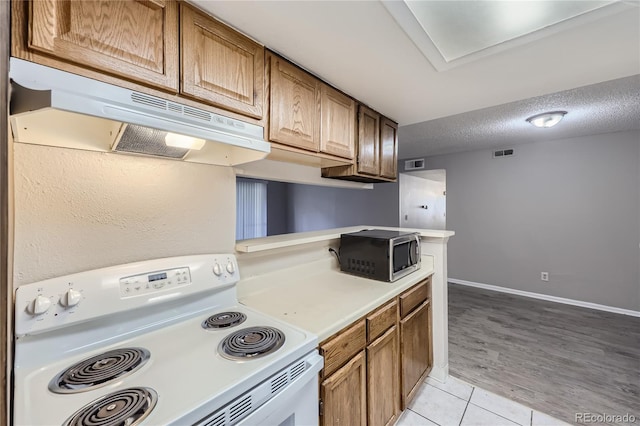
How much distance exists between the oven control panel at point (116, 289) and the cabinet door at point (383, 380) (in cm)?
81

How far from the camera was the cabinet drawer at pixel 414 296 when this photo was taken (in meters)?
1.67

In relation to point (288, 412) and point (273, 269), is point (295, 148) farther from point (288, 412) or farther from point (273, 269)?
point (288, 412)

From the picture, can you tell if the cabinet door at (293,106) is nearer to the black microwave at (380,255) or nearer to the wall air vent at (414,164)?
the black microwave at (380,255)

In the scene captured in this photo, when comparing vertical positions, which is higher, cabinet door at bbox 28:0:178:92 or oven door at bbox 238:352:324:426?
cabinet door at bbox 28:0:178:92

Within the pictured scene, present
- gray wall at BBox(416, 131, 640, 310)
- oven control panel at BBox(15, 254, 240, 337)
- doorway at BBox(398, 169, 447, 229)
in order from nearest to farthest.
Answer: oven control panel at BBox(15, 254, 240, 337)
gray wall at BBox(416, 131, 640, 310)
doorway at BBox(398, 169, 447, 229)

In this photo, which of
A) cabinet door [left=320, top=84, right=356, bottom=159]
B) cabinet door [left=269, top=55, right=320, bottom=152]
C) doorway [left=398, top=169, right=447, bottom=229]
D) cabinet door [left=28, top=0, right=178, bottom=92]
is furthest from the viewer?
doorway [left=398, top=169, right=447, bottom=229]

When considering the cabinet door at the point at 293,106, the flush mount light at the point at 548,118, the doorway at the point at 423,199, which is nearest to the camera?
the cabinet door at the point at 293,106

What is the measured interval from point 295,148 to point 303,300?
2.74 feet

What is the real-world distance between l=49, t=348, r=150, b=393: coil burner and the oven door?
0.40m

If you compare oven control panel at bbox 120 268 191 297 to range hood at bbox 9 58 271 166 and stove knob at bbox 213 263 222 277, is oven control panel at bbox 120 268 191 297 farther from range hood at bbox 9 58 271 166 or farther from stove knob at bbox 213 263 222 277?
range hood at bbox 9 58 271 166

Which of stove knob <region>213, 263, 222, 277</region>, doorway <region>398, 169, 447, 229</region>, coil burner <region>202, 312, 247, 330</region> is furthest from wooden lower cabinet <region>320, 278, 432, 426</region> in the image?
doorway <region>398, 169, 447, 229</region>

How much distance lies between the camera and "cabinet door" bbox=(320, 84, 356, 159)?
164 cm

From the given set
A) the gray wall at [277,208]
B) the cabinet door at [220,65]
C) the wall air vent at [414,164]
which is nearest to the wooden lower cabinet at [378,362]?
the cabinet door at [220,65]

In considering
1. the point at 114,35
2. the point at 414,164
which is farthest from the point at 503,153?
the point at 114,35
